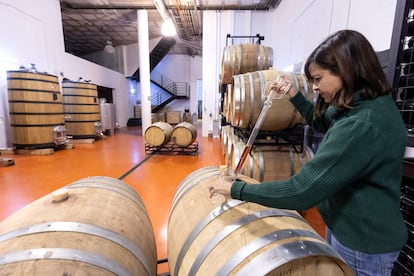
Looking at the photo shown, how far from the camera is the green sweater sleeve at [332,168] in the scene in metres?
0.68

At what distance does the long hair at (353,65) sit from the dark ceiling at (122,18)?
6.75 m

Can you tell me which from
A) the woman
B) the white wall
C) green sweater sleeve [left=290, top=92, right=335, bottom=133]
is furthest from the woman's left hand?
the white wall

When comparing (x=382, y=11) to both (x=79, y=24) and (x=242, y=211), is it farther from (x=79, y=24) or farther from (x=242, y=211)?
(x=79, y=24)

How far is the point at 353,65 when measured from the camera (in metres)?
0.79

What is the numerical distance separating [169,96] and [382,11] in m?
14.9

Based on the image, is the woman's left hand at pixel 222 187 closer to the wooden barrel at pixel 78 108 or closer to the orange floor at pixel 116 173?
the orange floor at pixel 116 173

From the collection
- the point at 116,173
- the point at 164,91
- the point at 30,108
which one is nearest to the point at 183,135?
the point at 116,173

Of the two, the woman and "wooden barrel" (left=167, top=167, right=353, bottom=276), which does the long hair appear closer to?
the woman

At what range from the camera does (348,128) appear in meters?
0.71

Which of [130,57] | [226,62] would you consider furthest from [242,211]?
[130,57]

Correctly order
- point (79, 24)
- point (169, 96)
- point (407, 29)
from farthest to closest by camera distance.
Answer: point (169, 96), point (79, 24), point (407, 29)

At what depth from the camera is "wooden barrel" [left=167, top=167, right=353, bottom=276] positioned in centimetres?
69

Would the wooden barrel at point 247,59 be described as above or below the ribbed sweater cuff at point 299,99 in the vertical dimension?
above

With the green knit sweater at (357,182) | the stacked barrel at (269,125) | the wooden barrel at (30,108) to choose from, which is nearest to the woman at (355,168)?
the green knit sweater at (357,182)
